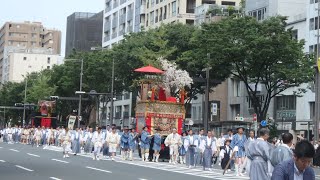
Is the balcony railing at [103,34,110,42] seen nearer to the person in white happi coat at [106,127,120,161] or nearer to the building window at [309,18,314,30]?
the building window at [309,18,314,30]

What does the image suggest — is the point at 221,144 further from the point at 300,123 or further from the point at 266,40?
the point at 300,123

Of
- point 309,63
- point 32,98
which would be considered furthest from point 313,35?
point 32,98

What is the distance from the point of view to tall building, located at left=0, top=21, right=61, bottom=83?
6772 inches

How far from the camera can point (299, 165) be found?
610 cm

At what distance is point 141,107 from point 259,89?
2727cm

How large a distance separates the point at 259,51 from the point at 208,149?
13.8 meters

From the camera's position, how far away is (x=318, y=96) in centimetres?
3400

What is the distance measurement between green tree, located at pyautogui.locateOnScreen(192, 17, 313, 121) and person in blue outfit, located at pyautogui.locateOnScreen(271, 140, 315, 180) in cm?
3455

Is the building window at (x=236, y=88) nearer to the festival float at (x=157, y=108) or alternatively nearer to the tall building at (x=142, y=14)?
the tall building at (x=142, y=14)

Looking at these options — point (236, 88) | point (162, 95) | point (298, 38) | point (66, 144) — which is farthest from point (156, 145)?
point (236, 88)

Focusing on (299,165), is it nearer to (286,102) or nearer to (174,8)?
(286,102)

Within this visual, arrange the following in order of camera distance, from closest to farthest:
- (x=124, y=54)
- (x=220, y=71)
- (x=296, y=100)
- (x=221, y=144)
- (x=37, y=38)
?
1. (x=221, y=144)
2. (x=220, y=71)
3. (x=124, y=54)
4. (x=296, y=100)
5. (x=37, y=38)

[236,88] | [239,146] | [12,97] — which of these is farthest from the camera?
[12,97]

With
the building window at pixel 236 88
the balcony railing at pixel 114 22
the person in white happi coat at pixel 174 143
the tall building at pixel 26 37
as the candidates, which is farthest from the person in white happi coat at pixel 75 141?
the tall building at pixel 26 37
